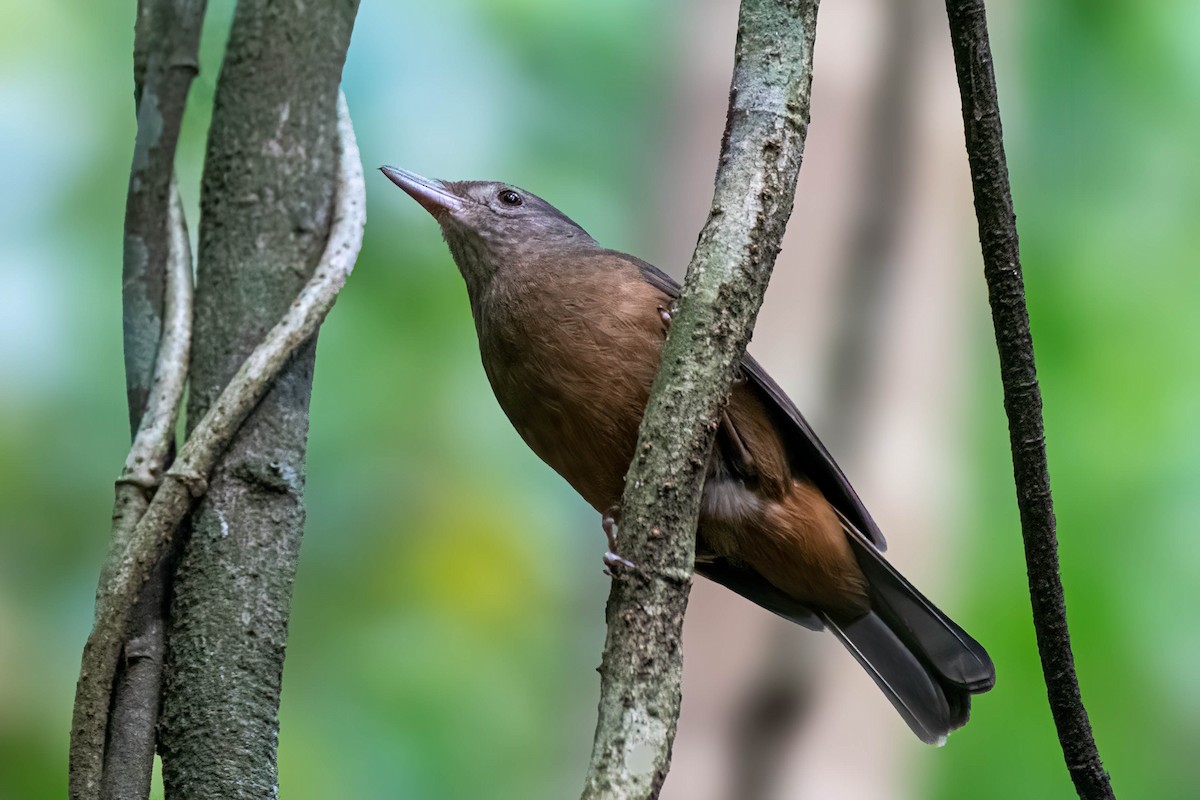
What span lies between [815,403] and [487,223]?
Answer: 4.93 ft

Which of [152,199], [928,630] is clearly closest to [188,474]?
[152,199]

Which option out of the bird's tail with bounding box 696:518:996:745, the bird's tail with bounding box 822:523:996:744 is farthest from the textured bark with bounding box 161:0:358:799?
the bird's tail with bounding box 822:523:996:744

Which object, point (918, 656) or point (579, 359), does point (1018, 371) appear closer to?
point (579, 359)

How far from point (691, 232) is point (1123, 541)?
6.13 feet

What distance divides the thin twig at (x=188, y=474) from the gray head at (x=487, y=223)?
81cm

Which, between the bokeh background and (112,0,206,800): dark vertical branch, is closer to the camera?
(112,0,206,800): dark vertical branch

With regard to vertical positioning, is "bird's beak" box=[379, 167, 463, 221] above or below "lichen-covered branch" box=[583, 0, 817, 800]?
above

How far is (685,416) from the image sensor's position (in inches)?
66.0

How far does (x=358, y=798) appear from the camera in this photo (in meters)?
3.47

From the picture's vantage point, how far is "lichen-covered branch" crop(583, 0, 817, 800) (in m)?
1.56

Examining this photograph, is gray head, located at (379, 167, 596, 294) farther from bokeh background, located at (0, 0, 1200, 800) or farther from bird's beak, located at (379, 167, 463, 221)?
bokeh background, located at (0, 0, 1200, 800)

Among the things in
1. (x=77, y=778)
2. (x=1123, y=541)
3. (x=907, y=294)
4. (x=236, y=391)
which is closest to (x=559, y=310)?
(x=236, y=391)

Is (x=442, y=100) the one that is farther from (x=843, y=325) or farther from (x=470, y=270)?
(x=843, y=325)

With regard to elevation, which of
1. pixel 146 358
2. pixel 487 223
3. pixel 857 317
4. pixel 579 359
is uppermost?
pixel 857 317
